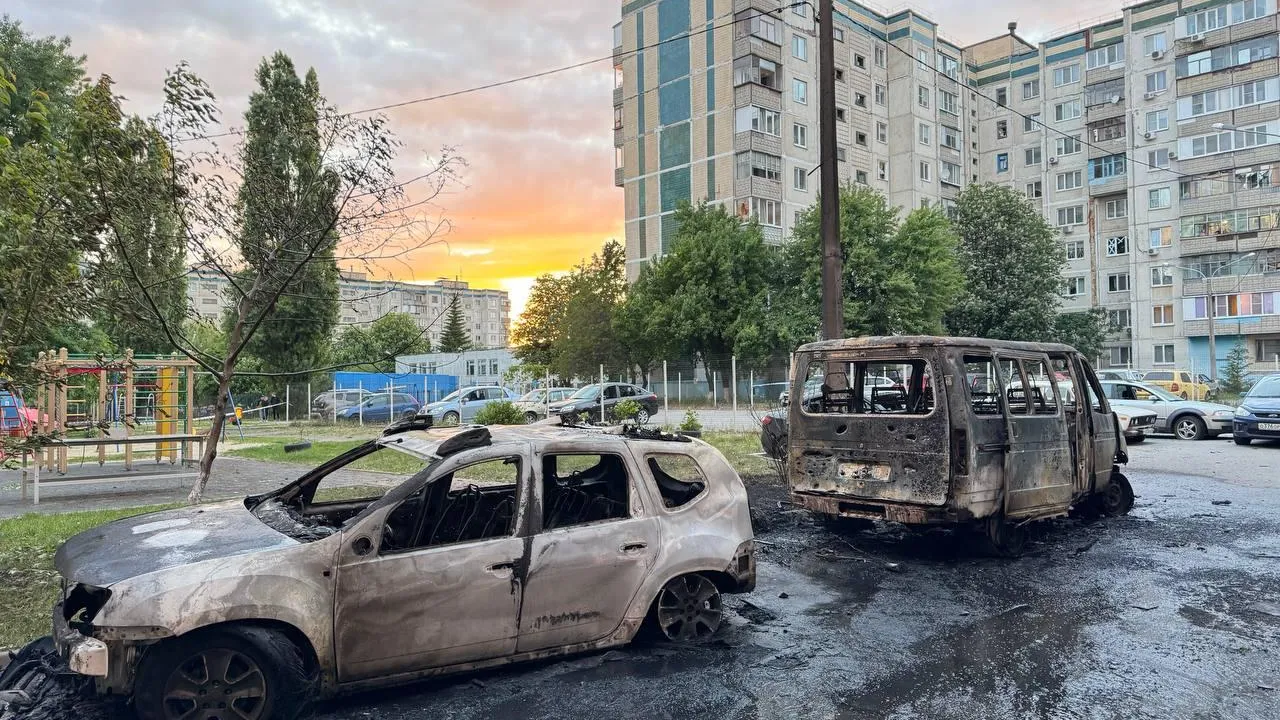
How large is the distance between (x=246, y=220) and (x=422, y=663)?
20.0 feet

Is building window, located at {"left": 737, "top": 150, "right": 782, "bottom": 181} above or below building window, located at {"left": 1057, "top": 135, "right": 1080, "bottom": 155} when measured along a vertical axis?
below

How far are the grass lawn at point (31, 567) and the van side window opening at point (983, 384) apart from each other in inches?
298

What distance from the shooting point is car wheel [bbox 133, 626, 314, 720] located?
3482 millimetres

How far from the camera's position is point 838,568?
717 centimetres

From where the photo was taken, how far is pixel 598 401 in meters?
26.9

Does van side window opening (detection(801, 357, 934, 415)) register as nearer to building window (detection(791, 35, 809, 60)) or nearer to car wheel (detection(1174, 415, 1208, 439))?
car wheel (detection(1174, 415, 1208, 439))

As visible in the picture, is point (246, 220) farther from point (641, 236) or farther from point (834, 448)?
point (641, 236)

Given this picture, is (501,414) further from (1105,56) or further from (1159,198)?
(1105,56)

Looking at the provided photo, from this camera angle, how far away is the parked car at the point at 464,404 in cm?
2792

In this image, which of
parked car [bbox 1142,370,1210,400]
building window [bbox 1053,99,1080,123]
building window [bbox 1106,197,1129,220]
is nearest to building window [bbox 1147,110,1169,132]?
building window [bbox 1106,197,1129,220]

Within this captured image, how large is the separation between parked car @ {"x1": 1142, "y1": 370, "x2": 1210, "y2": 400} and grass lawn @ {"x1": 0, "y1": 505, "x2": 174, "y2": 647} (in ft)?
113

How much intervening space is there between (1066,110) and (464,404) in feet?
172

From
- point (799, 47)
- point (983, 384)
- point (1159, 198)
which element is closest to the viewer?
point (983, 384)

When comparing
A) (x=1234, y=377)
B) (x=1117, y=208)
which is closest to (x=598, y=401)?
(x=1234, y=377)
